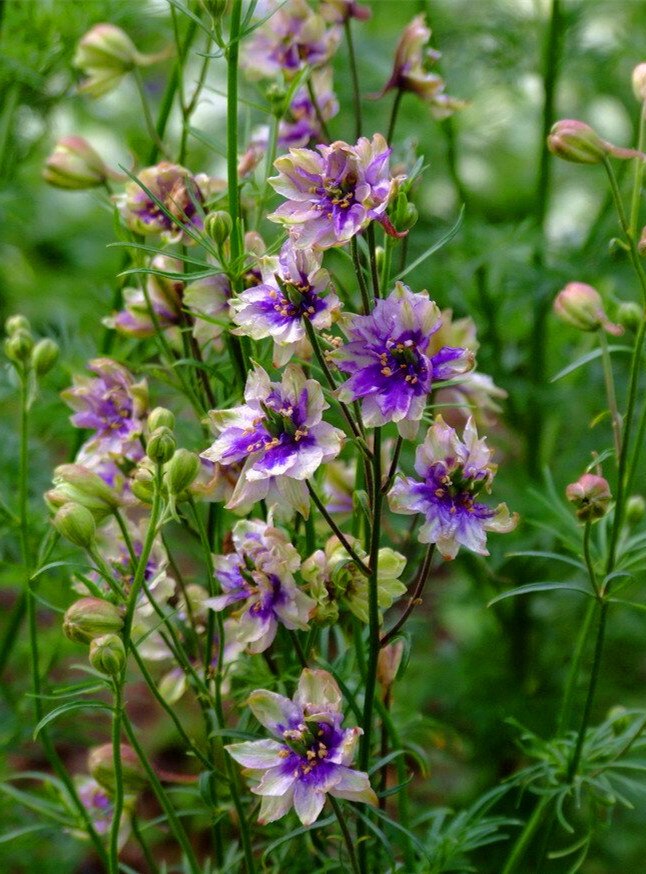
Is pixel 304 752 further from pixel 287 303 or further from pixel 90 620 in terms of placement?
pixel 287 303

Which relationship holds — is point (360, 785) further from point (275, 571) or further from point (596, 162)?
point (596, 162)

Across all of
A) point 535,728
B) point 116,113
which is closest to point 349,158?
point 535,728

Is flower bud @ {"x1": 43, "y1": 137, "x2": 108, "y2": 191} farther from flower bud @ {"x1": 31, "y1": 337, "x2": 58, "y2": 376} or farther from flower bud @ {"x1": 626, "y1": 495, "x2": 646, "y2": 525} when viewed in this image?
flower bud @ {"x1": 626, "y1": 495, "x2": 646, "y2": 525}

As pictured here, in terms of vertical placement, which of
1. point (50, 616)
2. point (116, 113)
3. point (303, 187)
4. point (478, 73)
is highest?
point (303, 187)

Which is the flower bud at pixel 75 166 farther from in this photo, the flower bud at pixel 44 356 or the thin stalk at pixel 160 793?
the thin stalk at pixel 160 793

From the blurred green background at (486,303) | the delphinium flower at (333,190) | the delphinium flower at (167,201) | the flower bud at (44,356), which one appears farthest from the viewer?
the blurred green background at (486,303)

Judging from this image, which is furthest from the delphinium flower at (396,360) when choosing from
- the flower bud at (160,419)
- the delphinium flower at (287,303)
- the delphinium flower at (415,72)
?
the delphinium flower at (415,72)
